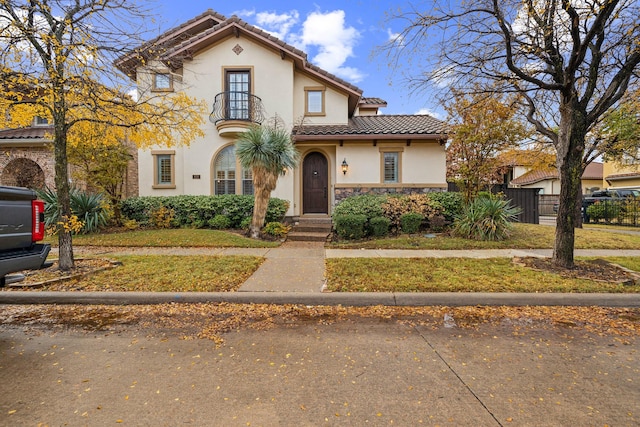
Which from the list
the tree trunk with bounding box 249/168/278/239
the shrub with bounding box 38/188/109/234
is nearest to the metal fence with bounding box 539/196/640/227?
the tree trunk with bounding box 249/168/278/239

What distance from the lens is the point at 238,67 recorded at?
13.2m

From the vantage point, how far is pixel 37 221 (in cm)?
411

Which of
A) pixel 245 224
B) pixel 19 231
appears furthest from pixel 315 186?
pixel 19 231

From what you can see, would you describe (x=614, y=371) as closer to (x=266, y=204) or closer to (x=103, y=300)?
(x=103, y=300)

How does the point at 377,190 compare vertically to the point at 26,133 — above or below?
below

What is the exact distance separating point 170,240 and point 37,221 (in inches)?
217

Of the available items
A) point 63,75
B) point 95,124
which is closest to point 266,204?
point 95,124

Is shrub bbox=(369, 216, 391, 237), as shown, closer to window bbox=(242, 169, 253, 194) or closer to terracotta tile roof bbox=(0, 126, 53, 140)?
window bbox=(242, 169, 253, 194)

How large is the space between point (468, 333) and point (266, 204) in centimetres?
772

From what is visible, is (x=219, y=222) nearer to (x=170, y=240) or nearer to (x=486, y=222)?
(x=170, y=240)

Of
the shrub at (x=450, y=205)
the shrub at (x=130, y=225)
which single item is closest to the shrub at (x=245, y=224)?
the shrub at (x=130, y=225)

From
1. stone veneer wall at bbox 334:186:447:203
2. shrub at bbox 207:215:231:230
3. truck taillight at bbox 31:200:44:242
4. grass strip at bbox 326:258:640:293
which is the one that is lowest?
grass strip at bbox 326:258:640:293

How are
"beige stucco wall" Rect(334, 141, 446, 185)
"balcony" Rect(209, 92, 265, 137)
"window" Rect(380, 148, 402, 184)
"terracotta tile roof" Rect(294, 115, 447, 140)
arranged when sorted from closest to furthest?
"terracotta tile roof" Rect(294, 115, 447, 140) → "balcony" Rect(209, 92, 265, 137) → "beige stucco wall" Rect(334, 141, 446, 185) → "window" Rect(380, 148, 402, 184)

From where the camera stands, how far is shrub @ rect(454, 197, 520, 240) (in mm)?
9648
